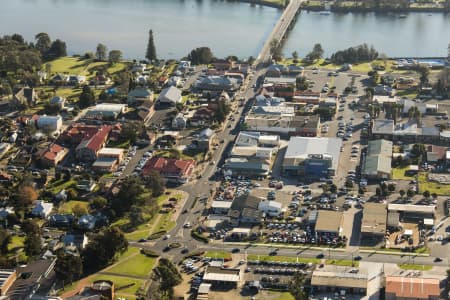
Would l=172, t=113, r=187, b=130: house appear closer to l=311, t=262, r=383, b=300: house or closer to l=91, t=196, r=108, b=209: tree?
l=91, t=196, r=108, b=209: tree

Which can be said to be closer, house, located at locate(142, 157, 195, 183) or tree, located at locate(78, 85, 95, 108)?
house, located at locate(142, 157, 195, 183)

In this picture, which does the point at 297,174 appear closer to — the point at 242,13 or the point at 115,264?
the point at 115,264

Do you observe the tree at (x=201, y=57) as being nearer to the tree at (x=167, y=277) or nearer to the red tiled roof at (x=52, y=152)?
the red tiled roof at (x=52, y=152)

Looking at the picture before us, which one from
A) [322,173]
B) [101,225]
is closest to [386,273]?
[322,173]

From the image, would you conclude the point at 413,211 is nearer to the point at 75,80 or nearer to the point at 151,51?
the point at 75,80

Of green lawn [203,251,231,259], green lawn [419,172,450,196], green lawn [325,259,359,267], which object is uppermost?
green lawn [419,172,450,196]

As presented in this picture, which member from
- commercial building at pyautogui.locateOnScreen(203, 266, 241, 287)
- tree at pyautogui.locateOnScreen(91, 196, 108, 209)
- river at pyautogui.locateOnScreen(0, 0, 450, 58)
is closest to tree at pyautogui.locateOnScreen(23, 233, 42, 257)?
tree at pyautogui.locateOnScreen(91, 196, 108, 209)

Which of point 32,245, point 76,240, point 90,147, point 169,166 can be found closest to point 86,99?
point 90,147
